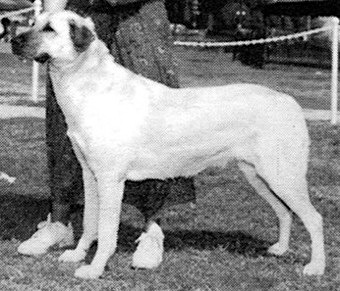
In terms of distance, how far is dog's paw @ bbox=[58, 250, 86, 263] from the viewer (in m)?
5.32

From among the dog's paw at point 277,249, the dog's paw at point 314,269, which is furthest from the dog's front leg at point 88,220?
the dog's paw at point 314,269

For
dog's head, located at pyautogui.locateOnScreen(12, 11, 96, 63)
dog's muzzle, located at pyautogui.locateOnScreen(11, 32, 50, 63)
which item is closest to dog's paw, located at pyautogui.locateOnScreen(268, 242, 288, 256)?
dog's head, located at pyautogui.locateOnScreen(12, 11, 96, 63)

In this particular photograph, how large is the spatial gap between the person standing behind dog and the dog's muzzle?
0.73 m

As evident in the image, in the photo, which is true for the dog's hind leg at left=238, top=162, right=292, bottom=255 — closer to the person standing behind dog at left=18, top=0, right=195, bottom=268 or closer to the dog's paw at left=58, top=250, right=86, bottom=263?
the person standing behind dog at left=18, top=0, right=195, bottom=268

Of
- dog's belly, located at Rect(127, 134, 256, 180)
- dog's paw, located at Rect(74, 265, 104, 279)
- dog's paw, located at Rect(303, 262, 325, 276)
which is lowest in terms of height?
dog's paw, located at Rect(74, 265, 104, 279)

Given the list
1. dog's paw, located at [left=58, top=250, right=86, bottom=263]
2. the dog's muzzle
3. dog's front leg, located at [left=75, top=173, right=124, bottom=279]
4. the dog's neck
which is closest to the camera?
the dog's muzzle

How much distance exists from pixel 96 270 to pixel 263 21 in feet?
81.5

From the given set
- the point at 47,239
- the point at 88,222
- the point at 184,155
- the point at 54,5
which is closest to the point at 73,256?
the point at 88,222

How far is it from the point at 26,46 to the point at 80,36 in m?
0.27

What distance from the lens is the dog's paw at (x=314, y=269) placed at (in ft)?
16.6

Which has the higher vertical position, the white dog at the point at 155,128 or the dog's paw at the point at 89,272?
the white dog at the point at 155,128

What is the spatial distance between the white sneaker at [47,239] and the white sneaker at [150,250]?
1.61 ft

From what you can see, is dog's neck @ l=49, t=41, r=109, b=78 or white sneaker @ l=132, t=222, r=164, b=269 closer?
dog's neck @ l=49, t=41, r=109, b=78

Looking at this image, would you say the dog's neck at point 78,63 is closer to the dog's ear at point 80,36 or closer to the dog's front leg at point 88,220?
the dog's ear at point 80,36
